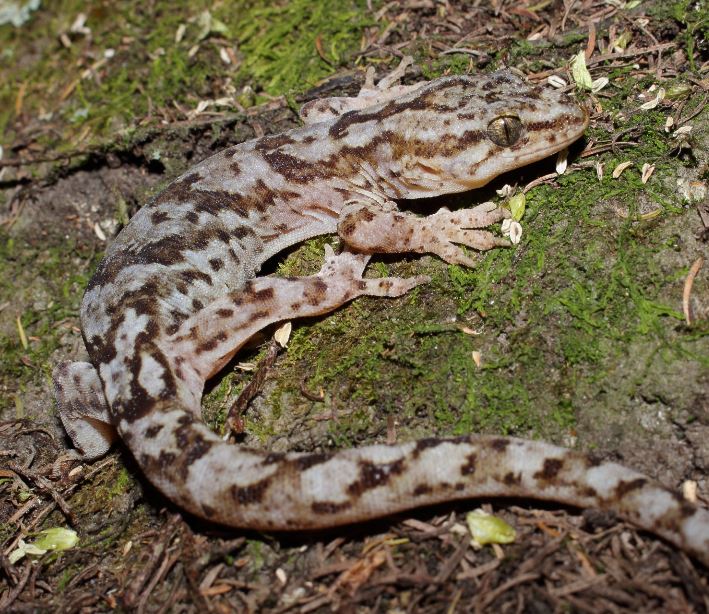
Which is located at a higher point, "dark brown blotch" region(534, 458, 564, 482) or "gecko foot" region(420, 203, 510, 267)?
"gecko foot" region(420, 203, 510, 267)

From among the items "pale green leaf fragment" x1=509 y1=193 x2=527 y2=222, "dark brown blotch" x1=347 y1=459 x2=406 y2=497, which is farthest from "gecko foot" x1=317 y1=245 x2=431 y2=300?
"dark brown blotch" x1=347 y1=459 x2=406 y2=497

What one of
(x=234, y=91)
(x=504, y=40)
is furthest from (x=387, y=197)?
(x=234, y=91)

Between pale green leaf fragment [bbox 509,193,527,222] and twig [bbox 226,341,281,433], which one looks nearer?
twig [bbox 226,341,281,433]

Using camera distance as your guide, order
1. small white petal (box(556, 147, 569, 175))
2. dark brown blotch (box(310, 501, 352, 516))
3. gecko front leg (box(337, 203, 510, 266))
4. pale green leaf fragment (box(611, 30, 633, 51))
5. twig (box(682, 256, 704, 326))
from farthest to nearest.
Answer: pale green leaf fragment (box(611, 30, 633, 51)), small white petal (box(556, 147, 569, 175)), gecko front leg (box(337, 203, 510, 266)), twig (box(682, 256, 704, 326)), dark brown blotch (box(310, 501, 352, 516))

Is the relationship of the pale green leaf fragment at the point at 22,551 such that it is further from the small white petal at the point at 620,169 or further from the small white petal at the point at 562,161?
the small white petal at the point at 620,169

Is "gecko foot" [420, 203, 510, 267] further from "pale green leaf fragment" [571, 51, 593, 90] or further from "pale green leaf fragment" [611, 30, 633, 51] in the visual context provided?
"pale green leaf fragment" [611, 30, 633, 51]

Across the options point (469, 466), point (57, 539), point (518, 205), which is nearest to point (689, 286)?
point (518, 205)

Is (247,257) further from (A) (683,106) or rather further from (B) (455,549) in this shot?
(A) (683,106)

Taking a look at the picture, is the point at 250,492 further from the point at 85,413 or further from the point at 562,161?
the point at 562,161
